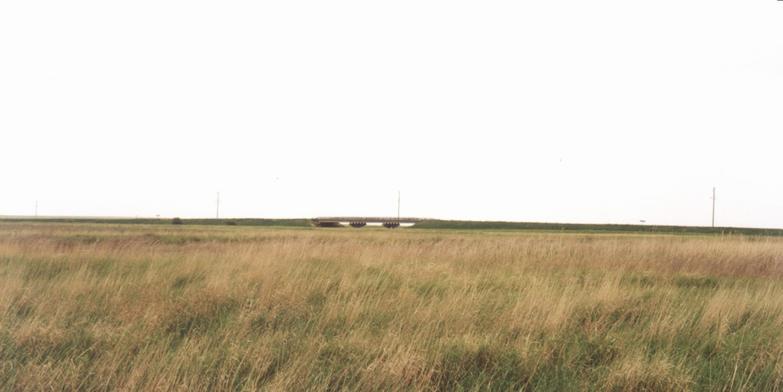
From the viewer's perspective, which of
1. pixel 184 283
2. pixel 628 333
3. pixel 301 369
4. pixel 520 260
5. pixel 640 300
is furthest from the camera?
pixel 520 260

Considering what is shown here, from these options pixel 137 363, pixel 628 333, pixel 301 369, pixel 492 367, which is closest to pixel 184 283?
pixel 137 363

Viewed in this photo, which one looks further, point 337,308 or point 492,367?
point 337,308

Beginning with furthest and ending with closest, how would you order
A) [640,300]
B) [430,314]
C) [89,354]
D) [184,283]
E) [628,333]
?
[184,283] < [640,300] < [430,314] < [628,333] < [89,354]

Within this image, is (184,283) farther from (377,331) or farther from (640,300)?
(640,300)

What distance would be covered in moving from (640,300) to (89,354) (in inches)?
280

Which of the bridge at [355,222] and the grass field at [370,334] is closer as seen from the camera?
the grass field at [370,334]

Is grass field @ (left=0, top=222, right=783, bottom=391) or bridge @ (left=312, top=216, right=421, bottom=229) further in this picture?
bridge @ (left=312, top=216, right=421, bottom=229)

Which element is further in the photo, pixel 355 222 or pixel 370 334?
pixel 355 222

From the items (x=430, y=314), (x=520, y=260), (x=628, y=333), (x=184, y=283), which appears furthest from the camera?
(x=520, y=260)

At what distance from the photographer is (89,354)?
15.9 feet

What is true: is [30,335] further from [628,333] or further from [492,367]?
[628,333]

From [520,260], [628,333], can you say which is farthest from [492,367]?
[520,260]

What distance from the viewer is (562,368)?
4.48 metres

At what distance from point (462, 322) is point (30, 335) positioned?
4.63m
